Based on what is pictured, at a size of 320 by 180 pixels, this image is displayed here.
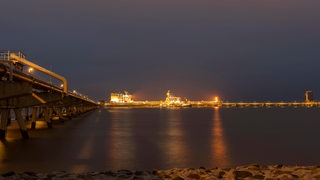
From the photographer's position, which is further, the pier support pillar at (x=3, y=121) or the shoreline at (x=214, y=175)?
the pier support pillar at (x=3, y=121)

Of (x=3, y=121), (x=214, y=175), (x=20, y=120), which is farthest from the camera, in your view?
(x=20, y=120)

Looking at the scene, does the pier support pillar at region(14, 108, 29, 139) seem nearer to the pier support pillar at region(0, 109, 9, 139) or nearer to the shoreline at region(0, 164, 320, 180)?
the pier support pillar at region(0, 109, 9, 139)

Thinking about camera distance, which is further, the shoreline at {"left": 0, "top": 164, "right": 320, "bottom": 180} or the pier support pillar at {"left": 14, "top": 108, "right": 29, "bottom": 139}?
the pier support pillar at {"left": 14, "top": 108, "right": 29, "bottom": 139}

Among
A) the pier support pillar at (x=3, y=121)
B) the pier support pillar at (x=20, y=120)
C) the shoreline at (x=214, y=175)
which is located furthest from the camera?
the pier support pillar at (x=20, y=120)

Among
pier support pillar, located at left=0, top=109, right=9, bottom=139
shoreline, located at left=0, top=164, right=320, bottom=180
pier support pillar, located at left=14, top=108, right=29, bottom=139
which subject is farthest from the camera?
pier support pillar, located at left=14, top=108, right=29, bottom=139

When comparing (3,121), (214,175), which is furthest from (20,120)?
(214,175)

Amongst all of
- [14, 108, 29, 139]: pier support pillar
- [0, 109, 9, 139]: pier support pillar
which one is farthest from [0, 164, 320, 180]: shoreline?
[14, 108, 29, 139]: pier support pillar

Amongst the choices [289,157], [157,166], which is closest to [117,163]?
[157,166]

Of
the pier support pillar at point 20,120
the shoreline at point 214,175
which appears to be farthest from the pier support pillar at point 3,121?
the shoreline at point 214,175

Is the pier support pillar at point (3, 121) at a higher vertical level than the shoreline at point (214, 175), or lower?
higher

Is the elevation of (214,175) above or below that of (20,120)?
below

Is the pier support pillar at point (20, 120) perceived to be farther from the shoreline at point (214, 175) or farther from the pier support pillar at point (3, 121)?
the shoreline at point (214, 175)

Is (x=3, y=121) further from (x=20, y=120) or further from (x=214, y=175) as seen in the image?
(x=214, y=175)

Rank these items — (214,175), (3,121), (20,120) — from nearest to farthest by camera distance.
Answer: (214,175), (3,121), (20,120)
